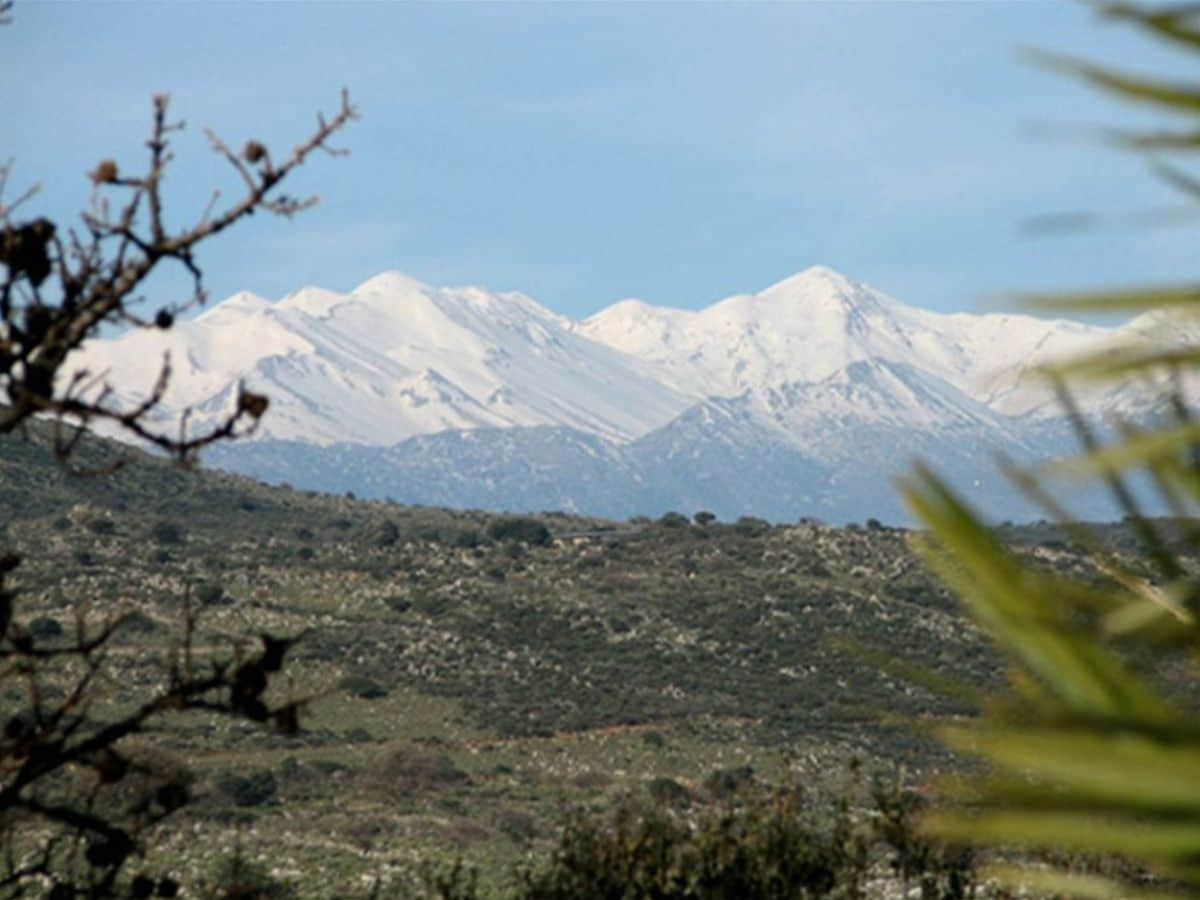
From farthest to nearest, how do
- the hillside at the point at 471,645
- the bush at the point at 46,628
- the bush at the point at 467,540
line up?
the bush at the point at 467,540
the bush at the point at 46,628
the hillside at the point at 471,645

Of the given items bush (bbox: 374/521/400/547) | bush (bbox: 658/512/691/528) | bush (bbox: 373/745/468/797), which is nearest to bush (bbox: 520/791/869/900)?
bush (bbox: 373/745/468/797)

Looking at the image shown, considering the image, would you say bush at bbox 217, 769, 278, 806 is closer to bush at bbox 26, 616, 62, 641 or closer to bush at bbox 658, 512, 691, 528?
bush at bbox 26, 616, 62, 641

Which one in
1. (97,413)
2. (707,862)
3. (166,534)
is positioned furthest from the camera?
(166,534)

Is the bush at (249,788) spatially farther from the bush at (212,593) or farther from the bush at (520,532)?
the bush at (520,532)

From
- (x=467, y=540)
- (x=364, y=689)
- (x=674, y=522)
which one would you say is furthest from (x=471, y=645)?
(x=674, y=522)

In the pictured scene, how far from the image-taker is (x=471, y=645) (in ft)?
205

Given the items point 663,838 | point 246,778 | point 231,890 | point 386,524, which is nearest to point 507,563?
point 386,524

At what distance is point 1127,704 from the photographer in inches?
47.4

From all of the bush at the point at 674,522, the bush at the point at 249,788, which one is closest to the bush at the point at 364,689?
the bush at the point at 249,788

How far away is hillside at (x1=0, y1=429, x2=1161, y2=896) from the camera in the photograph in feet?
138

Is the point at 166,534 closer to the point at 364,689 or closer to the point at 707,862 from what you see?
the point at 364,689

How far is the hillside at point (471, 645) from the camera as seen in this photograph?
138ft

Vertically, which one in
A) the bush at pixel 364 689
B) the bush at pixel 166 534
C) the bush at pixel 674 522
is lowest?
the bush at pixel 364 689

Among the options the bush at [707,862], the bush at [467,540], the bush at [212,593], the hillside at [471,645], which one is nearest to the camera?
the bush at [707,862]
